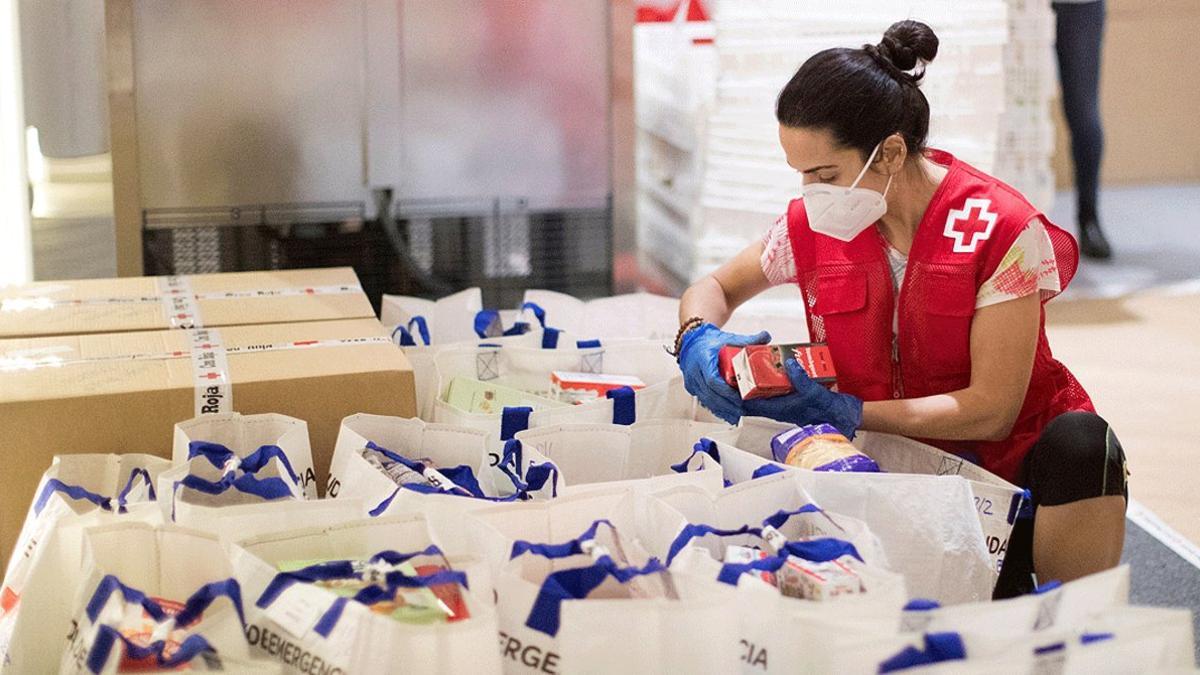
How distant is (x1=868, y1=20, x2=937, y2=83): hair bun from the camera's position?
1989 millimetres

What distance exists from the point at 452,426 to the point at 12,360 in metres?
0.67

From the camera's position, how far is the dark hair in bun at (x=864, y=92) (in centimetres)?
195

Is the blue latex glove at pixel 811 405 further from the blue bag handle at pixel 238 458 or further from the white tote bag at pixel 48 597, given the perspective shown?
the white tote bag at pixel 48 597

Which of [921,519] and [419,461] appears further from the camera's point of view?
[419,461]

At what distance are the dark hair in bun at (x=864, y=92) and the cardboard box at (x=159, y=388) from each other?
709mm

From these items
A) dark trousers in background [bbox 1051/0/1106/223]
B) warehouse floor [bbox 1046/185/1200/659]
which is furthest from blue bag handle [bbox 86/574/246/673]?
dark trousers in background [bbox 1051/0/1106/223]

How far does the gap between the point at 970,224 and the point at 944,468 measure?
354 millimetres

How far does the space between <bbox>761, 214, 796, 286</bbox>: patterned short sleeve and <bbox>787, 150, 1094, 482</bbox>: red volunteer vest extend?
9 centimetres

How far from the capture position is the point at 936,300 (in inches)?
79.0

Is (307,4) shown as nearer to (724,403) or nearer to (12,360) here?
(12,360)

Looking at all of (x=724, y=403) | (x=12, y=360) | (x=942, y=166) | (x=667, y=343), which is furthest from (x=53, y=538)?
(x=942, y=166)

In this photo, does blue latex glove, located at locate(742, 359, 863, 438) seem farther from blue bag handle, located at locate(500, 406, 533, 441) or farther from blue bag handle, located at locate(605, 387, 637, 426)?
blue bag handle, located at locate(500, 406, 533, 441)

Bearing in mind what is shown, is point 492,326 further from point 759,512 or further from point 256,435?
point 759,512

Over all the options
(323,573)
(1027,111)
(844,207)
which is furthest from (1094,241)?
(323,573)
